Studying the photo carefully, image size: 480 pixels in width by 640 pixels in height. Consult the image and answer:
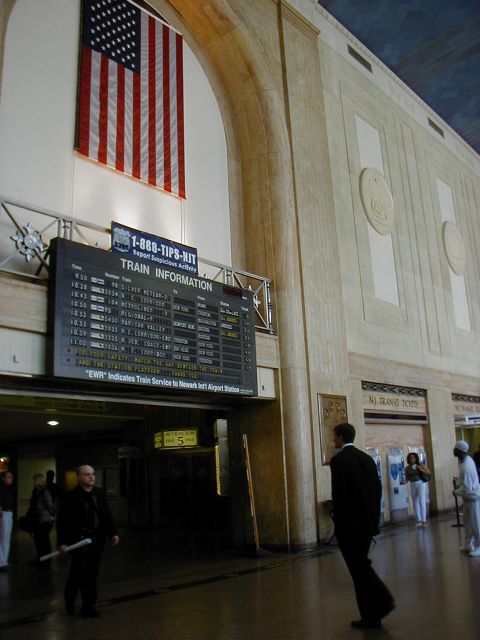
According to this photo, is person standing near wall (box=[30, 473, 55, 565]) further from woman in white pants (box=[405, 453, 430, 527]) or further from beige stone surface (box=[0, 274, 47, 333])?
woman in white pants (box=[405, 453, 430, 527])

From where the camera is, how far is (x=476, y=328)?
18.4 metres

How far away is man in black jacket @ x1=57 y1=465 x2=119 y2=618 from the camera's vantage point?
580 cm

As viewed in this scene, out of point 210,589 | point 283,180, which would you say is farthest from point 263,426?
point 283,180

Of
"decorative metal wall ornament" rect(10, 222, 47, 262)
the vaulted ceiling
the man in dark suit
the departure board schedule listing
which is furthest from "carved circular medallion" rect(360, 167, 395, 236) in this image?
the man in dark suit

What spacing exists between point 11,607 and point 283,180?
26.2 ft

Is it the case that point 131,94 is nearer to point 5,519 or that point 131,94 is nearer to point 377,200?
point 5,519

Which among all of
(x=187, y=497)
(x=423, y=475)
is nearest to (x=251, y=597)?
(x=423, y=475)

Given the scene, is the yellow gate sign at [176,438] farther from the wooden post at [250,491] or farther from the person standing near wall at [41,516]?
the wooden post at [250,491]

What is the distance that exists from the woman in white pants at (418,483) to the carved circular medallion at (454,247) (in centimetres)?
738

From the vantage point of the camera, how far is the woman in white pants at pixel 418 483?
39.8 feet

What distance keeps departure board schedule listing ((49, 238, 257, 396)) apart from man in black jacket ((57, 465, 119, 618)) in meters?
1.33

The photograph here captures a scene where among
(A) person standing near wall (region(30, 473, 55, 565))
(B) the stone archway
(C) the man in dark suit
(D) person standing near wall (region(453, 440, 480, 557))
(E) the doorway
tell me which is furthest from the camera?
(E) the doorway

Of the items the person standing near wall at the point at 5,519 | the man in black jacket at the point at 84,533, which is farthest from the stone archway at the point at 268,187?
A: the man in black jacket at the point at 84,533

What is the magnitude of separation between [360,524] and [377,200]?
1096 centimetres
